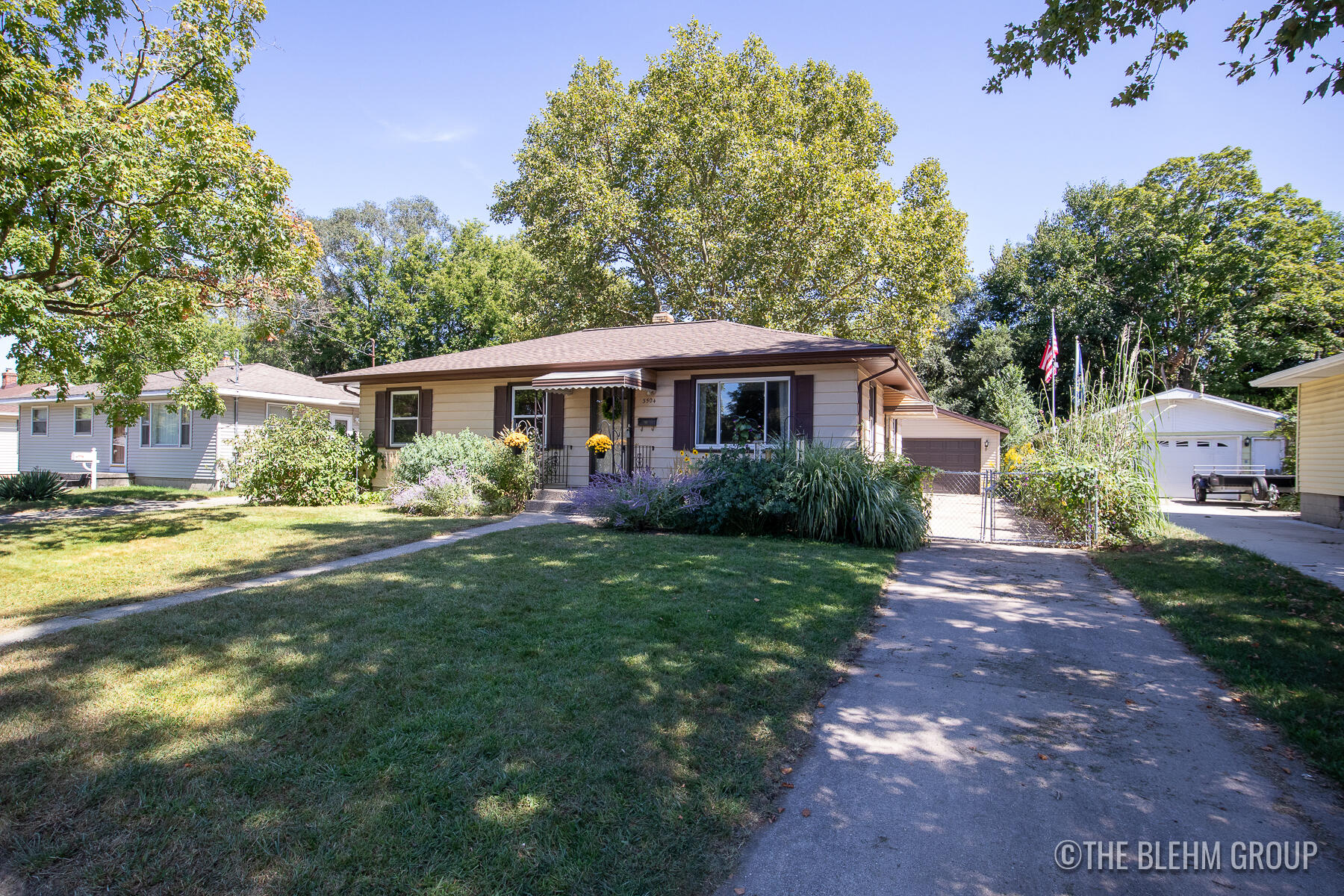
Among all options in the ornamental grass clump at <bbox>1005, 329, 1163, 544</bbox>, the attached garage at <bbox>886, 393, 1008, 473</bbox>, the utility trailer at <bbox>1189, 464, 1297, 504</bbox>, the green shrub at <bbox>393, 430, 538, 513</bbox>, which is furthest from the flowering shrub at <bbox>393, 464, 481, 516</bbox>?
the utility trailer at <bbox>1189, 464, 1297, 504</bbox>

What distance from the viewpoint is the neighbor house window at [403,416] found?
51.7 ft

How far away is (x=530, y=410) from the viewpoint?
1464cm

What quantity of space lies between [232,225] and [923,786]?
911 cm

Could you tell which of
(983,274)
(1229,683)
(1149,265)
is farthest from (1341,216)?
(1229,683)

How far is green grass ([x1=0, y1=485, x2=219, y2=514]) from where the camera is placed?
1339 cm

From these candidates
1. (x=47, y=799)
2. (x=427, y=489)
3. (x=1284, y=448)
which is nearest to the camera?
(x=47, y=799)

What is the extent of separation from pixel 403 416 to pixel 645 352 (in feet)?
20.7

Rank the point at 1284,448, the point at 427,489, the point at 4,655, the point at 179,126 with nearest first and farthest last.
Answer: the point at 4,655 < the point at 179,126 < the point at 427,489 < the point at 1284,448

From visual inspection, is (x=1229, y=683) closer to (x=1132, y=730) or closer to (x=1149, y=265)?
(x=1132, y=730)

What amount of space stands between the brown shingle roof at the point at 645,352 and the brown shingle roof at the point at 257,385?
4992 mm

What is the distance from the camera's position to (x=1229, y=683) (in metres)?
4.22

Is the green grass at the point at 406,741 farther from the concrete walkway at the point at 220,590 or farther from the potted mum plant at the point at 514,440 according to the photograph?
the potted mum plant at the point at 514,440

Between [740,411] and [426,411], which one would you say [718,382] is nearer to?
[740,411]

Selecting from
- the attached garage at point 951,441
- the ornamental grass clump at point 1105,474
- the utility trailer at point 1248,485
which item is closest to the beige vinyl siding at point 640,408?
the ornamental grass clump at point 1105,474
